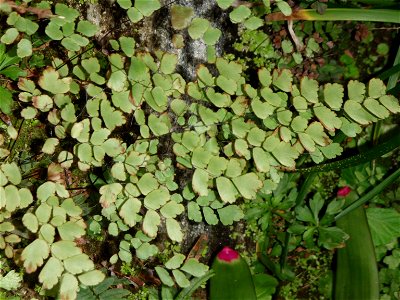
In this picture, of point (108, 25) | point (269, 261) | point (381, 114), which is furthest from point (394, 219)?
point (108, 25)

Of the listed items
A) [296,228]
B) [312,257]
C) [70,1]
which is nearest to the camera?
[70,1]

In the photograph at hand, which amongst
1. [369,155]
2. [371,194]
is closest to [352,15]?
[369,155]

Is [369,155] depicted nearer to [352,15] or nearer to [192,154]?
[352,15]

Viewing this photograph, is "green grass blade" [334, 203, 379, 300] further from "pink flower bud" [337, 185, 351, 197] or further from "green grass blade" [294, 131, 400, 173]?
"green grass blade" [294, 131, 400, 173]

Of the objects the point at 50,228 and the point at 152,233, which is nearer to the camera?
the point at 50,228

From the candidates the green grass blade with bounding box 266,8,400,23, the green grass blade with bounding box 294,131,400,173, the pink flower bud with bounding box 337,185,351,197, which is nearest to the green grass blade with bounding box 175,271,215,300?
the green grass blade with bounding box 294,131,400,173

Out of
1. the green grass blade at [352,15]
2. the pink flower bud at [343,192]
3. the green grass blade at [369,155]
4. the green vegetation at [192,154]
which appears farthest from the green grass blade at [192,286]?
the green grass blade at [352,15]

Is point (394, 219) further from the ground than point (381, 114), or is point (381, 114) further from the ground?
point (381, 114)

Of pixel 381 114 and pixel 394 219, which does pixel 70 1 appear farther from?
pixel 394 219

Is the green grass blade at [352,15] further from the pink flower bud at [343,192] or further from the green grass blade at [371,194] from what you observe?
the pink flower bud at [343,192]
